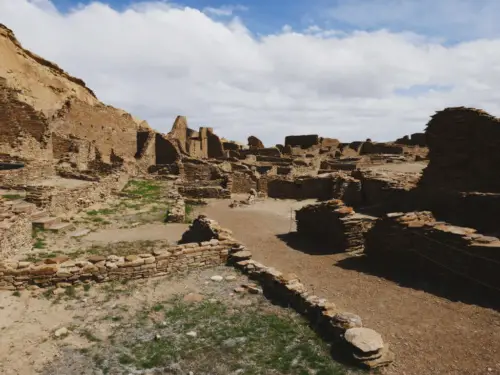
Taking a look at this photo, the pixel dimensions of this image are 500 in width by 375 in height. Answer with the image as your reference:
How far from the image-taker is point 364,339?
6730 mm

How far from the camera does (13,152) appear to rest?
91.4ft

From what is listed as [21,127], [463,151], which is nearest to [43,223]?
[21,127]

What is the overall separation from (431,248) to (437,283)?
1.21m

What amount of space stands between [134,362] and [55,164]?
24534 millimetres

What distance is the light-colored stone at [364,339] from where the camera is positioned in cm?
654

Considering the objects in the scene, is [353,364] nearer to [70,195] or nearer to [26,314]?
[26,314]

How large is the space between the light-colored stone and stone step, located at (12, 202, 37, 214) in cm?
1261

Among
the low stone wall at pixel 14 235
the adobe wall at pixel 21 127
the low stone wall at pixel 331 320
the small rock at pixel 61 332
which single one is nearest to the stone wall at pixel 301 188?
the adobe wall at pixel 21 127

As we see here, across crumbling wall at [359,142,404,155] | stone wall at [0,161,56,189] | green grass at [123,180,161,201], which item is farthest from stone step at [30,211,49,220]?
crumbling wall at [359,142,404,155]

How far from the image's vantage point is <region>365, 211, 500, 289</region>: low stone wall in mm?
10555

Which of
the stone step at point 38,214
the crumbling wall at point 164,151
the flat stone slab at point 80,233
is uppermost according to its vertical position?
the crumbling wall at point 164,151

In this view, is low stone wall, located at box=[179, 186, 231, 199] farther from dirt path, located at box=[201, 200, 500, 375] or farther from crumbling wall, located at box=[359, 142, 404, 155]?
crumbling wall, located at box=[359, 142, 404, 155]

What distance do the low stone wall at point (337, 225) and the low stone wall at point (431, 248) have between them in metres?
1.39

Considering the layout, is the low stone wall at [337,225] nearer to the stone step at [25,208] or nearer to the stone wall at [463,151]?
the stone wall at [463,151]
